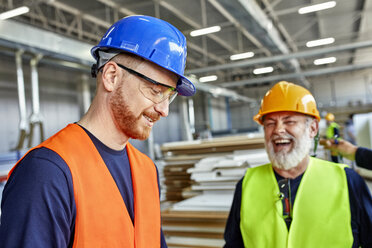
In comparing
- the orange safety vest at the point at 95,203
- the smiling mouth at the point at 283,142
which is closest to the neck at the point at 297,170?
the smiling mouth at the point at 283,142

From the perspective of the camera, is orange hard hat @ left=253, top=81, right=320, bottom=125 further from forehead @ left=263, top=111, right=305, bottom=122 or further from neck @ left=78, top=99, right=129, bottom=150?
neck @ left=78, top=99, right=129, bottom=150

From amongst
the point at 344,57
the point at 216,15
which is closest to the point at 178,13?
the point at 216,15

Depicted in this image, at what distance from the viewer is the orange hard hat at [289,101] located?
7.64 ft

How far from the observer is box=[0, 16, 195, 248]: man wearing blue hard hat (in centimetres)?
106

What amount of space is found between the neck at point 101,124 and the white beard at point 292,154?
127 cm

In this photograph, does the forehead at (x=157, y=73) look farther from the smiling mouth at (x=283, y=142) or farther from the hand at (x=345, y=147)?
the hand at (x=345, y=147)

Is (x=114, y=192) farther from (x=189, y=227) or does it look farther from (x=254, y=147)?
(x=254, y=147)

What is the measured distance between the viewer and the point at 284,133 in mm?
2361

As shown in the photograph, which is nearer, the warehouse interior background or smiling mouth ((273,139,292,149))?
smiling mouth ((273,139,292,149))

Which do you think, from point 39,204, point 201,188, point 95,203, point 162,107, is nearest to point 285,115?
point 162,107

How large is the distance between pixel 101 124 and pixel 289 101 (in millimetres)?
1425

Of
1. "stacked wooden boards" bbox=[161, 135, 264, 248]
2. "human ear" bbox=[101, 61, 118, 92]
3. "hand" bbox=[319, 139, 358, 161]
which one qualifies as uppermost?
"human ear" bbox=[101, 61, 118, 92]

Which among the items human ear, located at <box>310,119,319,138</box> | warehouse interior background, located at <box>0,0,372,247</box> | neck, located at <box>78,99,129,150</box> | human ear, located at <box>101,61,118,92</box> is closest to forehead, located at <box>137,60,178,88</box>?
human ear, located at <box>101,61,118,92</box>

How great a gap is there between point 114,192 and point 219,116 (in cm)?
2809
